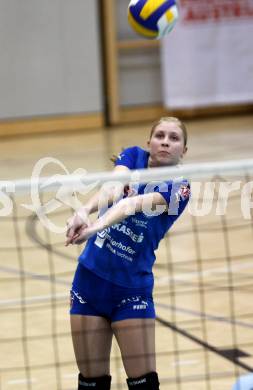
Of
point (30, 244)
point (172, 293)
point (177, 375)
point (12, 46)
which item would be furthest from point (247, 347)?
point (12, 46)

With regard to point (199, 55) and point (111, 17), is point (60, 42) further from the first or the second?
point (199, 55)

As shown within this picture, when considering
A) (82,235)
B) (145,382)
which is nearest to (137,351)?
(145,382)

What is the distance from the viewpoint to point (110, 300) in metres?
4.08

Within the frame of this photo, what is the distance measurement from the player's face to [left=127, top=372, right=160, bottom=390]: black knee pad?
0.99 meters

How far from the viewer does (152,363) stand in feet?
13.4

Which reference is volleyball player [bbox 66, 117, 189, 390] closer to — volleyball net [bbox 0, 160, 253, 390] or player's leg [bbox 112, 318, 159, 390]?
player's leg [bbox 112, 318, 159, 390]

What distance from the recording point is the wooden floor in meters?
5.58

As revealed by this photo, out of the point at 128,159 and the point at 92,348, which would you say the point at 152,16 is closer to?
the point at 128,159

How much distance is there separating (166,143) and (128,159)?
9.3 inches

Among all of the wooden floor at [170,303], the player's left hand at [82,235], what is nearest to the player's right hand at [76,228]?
the player's left hand at [82,235]

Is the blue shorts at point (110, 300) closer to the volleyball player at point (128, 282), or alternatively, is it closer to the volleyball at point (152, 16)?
the volleyball player at point (128, 282)

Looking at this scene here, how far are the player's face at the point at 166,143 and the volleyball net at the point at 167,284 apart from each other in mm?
183

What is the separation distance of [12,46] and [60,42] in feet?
2.67

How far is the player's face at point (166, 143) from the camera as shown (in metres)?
4.14
